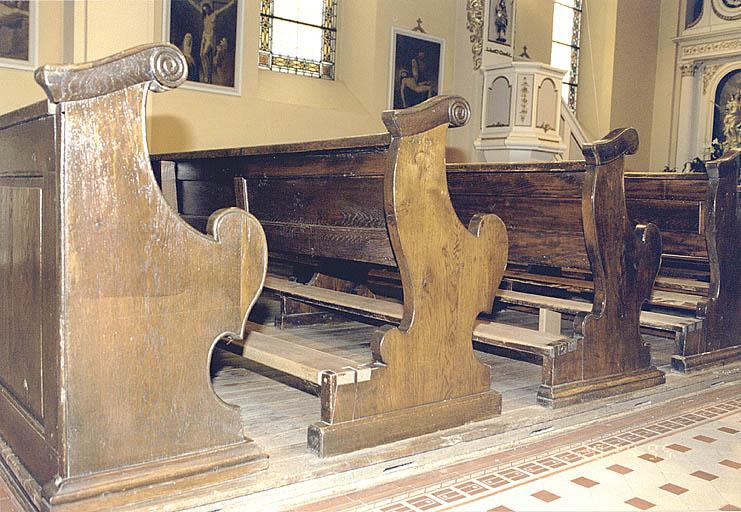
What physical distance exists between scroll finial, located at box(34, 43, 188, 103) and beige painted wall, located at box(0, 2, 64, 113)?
459 cm

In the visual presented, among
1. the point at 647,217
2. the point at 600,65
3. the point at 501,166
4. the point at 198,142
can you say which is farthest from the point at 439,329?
the point at 600,65

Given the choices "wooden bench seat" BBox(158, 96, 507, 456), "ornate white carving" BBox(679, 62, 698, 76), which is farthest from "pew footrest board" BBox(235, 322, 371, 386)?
"ornate white carving" BBox(679, 62, 698, 76)

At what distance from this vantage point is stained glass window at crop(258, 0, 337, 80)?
7805 mm

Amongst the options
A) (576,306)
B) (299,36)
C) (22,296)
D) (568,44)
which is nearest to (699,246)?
(576,306)

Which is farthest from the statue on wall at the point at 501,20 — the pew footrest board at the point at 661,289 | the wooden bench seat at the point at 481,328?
the wooden bench seat at the point at 481,328

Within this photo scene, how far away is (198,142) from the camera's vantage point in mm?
6801

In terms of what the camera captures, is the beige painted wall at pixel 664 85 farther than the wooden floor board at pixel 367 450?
Yes

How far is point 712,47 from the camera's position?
37.1ft

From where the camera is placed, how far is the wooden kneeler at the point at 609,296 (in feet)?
9.19

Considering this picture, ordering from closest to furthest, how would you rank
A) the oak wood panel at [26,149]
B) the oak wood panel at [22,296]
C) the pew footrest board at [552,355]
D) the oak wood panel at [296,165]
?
the oak wood panel at [26,149] < the oak wood panel at [22,296] < the oak wood panel at [296,165] < the pew footrest board at [552,355]

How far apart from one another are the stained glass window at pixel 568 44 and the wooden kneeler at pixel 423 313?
30.6ft

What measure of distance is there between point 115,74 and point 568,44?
1053cm

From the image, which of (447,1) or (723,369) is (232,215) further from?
(447,1)

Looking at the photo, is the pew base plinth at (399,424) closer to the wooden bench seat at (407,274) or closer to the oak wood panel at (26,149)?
the wooden bench seat at (407,274)
